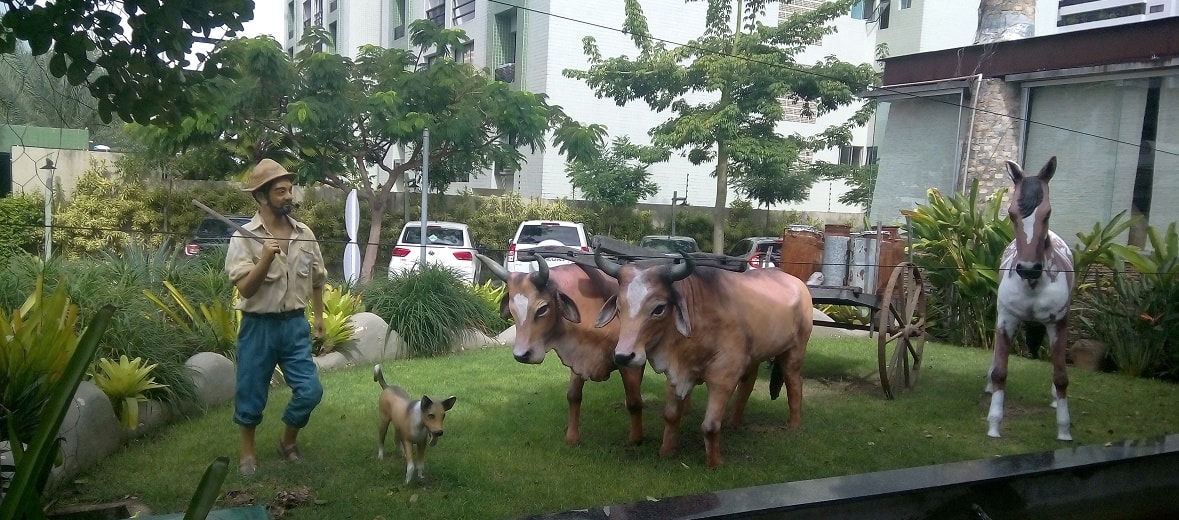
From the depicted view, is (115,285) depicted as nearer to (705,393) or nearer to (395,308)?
(395,308)

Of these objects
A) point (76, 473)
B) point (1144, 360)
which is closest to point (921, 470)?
point (76, 473)

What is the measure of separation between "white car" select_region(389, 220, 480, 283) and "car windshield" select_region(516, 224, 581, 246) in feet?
2.50

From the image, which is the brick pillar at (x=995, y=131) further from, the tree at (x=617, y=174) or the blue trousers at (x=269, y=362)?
the blue trousers at (x=269, y=362)

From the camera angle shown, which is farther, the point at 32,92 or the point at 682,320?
the point at 32,92

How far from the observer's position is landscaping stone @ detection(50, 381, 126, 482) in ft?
16.0

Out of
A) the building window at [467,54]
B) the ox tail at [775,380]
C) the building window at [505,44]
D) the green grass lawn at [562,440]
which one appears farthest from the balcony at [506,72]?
the ox tail at [775,380]

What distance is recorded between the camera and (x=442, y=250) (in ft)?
35.4

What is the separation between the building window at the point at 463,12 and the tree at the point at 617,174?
3.40m

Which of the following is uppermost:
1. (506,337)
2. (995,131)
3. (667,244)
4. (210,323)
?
(995,131)

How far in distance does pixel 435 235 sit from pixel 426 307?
8.15 feet

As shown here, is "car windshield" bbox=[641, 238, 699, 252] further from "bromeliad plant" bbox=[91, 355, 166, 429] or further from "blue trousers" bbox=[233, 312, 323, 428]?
"bromeliad plant" bbox=[91, 355, 166, 429]

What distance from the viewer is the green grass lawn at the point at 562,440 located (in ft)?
15.8

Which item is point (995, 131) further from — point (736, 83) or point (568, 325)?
point (568, 325)

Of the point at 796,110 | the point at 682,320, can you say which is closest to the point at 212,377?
the point at 682,320
